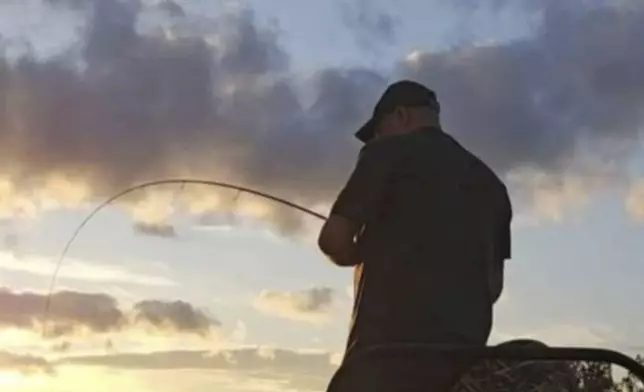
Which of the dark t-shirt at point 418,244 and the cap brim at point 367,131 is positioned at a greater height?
the cap brim at point 367,131

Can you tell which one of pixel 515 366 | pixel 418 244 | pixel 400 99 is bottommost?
pixel 515 366

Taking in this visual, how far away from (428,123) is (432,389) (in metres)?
1.43

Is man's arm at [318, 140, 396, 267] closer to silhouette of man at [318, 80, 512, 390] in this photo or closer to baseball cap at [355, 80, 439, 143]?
silhouette of man at [318, 80, 512, 390]

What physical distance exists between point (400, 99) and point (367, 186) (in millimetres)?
559

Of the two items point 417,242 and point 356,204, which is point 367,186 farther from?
point 417,242

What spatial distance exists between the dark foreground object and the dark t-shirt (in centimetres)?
74

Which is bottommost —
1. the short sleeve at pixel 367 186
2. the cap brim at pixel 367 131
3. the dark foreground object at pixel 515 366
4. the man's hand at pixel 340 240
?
the dark foreground object at pixel 515 366

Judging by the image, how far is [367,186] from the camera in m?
4.54

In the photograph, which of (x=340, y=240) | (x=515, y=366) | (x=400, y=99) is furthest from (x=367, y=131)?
(x=515, y=366)

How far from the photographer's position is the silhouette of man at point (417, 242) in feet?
14.5

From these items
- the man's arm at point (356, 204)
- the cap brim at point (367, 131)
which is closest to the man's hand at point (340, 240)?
the man's arm at point (356, 204)

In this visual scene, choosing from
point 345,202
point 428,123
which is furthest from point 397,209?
point 428,123

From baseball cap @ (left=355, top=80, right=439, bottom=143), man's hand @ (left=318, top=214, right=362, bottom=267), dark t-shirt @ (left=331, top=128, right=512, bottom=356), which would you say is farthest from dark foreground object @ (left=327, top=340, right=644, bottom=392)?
baseball cap @ (left=355, top=80, right=439, bottom=143)

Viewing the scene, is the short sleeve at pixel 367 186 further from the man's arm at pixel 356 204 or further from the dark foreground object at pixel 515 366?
the dark foreground object at pixel 515 366
